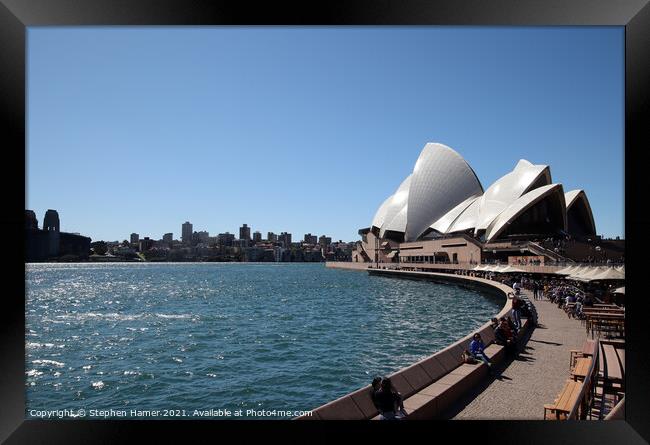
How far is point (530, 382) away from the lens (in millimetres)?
6434

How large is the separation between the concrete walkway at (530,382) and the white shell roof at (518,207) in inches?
1260

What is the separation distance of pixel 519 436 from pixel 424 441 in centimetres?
90

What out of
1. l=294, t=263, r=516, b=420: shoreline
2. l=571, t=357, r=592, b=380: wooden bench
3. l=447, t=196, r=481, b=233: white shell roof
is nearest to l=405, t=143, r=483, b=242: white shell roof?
l=447, t=196, r=481, b=233: white shell roof

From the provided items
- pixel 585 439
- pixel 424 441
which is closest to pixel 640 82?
pixel 585 439

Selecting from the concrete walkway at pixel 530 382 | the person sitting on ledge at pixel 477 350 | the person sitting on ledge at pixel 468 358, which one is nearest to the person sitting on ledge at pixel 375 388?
the concrete walkway at pixel 530 382

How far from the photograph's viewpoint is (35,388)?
31.6ft

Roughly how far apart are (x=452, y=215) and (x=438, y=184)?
14.2ft

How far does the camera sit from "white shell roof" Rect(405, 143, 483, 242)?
5491 cm

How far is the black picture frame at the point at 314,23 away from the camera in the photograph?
4250 mm

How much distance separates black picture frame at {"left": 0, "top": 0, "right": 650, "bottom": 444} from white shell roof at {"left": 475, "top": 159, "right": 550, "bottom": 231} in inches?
1656

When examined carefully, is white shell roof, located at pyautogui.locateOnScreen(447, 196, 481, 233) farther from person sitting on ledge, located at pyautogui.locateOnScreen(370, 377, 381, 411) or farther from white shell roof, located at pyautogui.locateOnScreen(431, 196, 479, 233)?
person sitting on ledge, located at pyautogui.locateOnScreen(370, 377, 381, 411)

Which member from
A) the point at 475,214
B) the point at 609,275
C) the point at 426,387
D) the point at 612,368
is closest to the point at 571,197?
the point at 475,214

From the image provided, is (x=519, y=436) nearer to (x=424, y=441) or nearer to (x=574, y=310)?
(x=424, y=441)

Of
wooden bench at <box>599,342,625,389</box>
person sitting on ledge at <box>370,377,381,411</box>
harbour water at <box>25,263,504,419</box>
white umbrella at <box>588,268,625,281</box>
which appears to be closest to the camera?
person sitting on ledge at <box>370,377,381,411</box>
